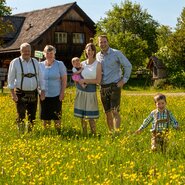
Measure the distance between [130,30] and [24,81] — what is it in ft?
144

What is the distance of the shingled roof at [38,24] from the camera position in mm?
40406

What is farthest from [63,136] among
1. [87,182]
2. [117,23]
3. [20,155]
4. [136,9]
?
[136,9]

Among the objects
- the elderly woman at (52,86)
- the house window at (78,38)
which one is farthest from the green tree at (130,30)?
the elderly woman at (52,86)

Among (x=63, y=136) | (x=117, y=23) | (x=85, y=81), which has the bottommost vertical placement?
(x=63, y=136)

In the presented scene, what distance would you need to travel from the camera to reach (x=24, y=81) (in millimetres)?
9031

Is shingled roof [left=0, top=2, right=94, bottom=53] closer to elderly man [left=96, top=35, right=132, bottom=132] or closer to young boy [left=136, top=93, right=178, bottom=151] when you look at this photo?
elderly man [left=96, top=35, right=132, bottom=132]

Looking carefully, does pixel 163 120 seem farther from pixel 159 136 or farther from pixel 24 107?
pixel 24 107

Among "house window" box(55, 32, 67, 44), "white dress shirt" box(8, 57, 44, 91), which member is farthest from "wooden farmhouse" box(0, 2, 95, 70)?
"white dress shirt" box(8, 57, 44, 91)

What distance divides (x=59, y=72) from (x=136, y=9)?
148 feet

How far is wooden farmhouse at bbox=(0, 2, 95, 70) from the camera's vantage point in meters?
40.9

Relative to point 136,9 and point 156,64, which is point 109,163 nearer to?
point 156,64

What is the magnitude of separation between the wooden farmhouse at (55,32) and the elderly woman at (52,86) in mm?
30556

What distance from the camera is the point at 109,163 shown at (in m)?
6.34

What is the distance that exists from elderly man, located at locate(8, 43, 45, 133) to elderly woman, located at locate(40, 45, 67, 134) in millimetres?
177
